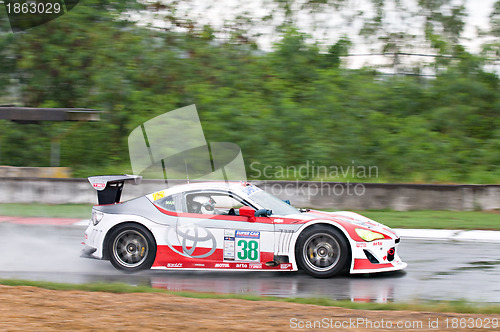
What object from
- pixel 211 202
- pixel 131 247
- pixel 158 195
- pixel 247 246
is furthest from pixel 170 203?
pixel 247 246

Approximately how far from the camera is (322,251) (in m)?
7.94

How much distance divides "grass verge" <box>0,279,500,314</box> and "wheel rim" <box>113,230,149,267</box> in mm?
976

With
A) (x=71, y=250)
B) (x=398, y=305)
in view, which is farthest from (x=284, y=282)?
(x=71, y=250)

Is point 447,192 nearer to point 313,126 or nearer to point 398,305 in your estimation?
point 313,126

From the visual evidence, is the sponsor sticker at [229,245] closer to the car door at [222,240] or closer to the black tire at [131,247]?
the car door at [222,240]

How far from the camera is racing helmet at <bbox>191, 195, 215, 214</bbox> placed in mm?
8336

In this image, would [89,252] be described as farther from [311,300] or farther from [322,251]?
[311,300]

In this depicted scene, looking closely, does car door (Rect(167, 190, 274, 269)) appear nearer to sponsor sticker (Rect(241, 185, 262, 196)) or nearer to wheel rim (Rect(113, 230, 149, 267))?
sponsor sticker (Rect(241, 185, 262, 196))

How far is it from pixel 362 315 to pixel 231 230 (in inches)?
104

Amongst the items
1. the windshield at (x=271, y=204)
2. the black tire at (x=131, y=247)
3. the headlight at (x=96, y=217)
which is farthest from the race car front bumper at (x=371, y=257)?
the headlight at (x=96, y=217)

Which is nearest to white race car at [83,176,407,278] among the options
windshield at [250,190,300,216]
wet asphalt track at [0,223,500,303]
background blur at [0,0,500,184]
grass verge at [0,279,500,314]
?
windshield at [250,190,300,216]

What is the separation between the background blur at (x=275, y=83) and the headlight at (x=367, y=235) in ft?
36.2

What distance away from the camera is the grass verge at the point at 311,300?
615 centimetres

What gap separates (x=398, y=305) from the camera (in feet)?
20.8
